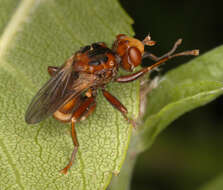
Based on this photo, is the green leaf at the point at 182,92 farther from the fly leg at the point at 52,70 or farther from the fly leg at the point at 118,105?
the fly leg at the point at 52,70

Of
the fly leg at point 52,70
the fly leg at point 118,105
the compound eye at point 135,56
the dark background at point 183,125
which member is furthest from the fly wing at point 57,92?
the dark background at point 183,125

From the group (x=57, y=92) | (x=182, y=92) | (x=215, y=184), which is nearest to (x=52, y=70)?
(x=57, y=92)

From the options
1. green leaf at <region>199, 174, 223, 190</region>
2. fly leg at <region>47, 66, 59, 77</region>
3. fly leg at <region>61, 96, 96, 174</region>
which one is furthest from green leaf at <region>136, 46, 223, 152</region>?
Answer: green leaf at <region>199, 174, 223, 190</region>

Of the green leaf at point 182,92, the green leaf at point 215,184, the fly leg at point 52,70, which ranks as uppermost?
the fly leg at point 52,70

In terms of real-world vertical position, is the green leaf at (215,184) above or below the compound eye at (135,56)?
below

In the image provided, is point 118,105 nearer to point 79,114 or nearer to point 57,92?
point 79,114

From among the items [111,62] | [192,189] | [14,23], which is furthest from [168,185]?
[14,23]

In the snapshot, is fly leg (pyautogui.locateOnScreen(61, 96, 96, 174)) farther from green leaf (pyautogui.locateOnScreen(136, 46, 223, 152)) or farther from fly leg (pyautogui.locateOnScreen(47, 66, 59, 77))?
green leaf (pyautogui.locateOnScreen(136, 46, 223, 152))
